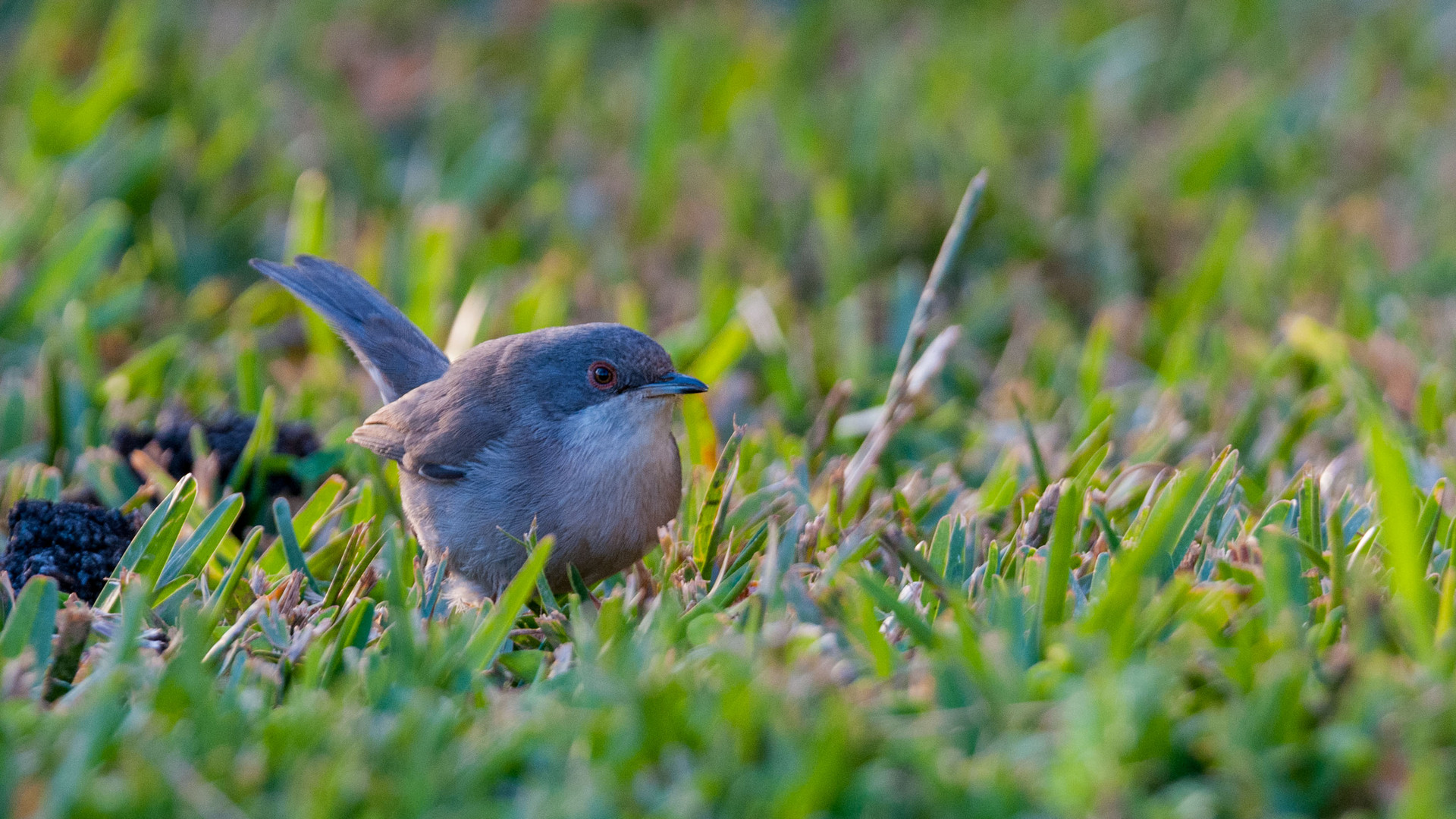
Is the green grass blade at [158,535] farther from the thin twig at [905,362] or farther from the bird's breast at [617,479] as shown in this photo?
the thin twig at [905,362]

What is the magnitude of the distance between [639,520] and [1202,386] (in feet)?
7.52

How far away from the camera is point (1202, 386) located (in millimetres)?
4656

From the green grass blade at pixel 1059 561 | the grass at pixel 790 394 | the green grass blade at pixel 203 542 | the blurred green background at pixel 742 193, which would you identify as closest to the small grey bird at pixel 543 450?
the grass at pixel 790 394

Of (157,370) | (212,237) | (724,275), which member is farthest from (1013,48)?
(157,370)

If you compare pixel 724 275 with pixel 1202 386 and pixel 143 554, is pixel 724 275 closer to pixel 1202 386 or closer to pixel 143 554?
pixel 1202 386

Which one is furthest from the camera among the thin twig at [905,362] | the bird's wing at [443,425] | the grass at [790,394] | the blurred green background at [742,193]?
the blurred green background at [742,193]

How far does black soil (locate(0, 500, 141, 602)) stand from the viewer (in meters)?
3.08

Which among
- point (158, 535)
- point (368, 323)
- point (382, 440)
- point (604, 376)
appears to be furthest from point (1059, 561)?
point (368, 323)

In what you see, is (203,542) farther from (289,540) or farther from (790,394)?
(790,394)

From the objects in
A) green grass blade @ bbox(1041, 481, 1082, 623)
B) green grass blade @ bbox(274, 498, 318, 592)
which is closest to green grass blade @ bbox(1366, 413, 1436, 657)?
green grass blade @ bbox(1041, 481, 1082, 623)

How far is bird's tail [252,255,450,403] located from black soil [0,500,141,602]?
0.99 m

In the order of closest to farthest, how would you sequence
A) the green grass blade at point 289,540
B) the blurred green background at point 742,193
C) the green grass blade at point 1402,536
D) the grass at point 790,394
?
1. the grass at point 790,394
2. the green grass blade at point 1402,536
3. the green grass blade at point 289,540
4. the blurred green background at point 742,193

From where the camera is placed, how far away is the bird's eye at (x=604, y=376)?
3609mm

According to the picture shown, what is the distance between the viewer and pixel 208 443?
12.7 feet
